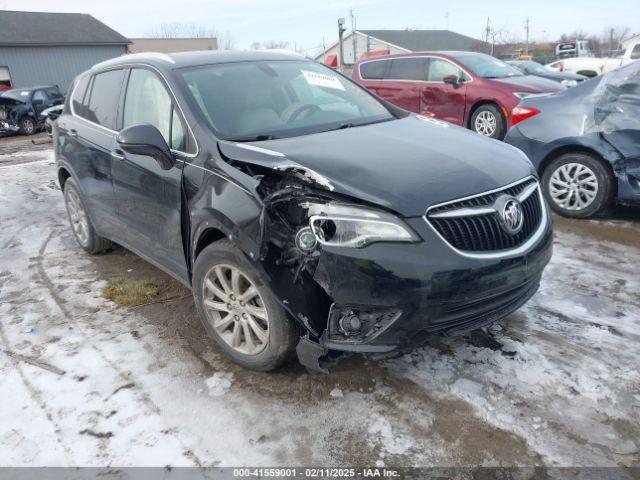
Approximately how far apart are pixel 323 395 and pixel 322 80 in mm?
2397

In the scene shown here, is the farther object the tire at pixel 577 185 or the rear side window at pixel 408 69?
the rear side window at pixel 408 69

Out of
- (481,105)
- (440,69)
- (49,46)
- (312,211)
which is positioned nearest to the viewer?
(312,211)

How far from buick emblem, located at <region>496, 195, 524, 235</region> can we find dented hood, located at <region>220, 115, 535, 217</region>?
10 cm

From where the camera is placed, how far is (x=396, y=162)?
279cm

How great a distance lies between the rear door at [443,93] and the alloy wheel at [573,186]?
441 centimetres

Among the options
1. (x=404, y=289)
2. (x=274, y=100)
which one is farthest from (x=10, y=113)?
(x=404, y=289)

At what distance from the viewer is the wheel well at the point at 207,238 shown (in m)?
2.99

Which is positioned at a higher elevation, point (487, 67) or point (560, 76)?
point (487, 67)

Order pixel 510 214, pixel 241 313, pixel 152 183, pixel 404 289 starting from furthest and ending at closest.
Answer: pixel 152 183, pixel 241 313, pixel 510 214, pixel 404 289

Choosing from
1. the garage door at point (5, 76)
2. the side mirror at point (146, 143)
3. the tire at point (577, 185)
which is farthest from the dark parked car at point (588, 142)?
the garage door at point (5, 76)

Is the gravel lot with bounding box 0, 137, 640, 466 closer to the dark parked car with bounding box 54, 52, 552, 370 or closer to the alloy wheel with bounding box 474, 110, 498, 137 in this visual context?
the dark parked car with bounding box 54, 52, 552, 370

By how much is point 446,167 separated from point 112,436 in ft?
7.14

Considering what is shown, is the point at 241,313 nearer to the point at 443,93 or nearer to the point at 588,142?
the point at 588,142

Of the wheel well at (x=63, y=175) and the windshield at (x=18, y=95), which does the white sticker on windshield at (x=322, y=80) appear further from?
the windshield at (x=18, y=95)
